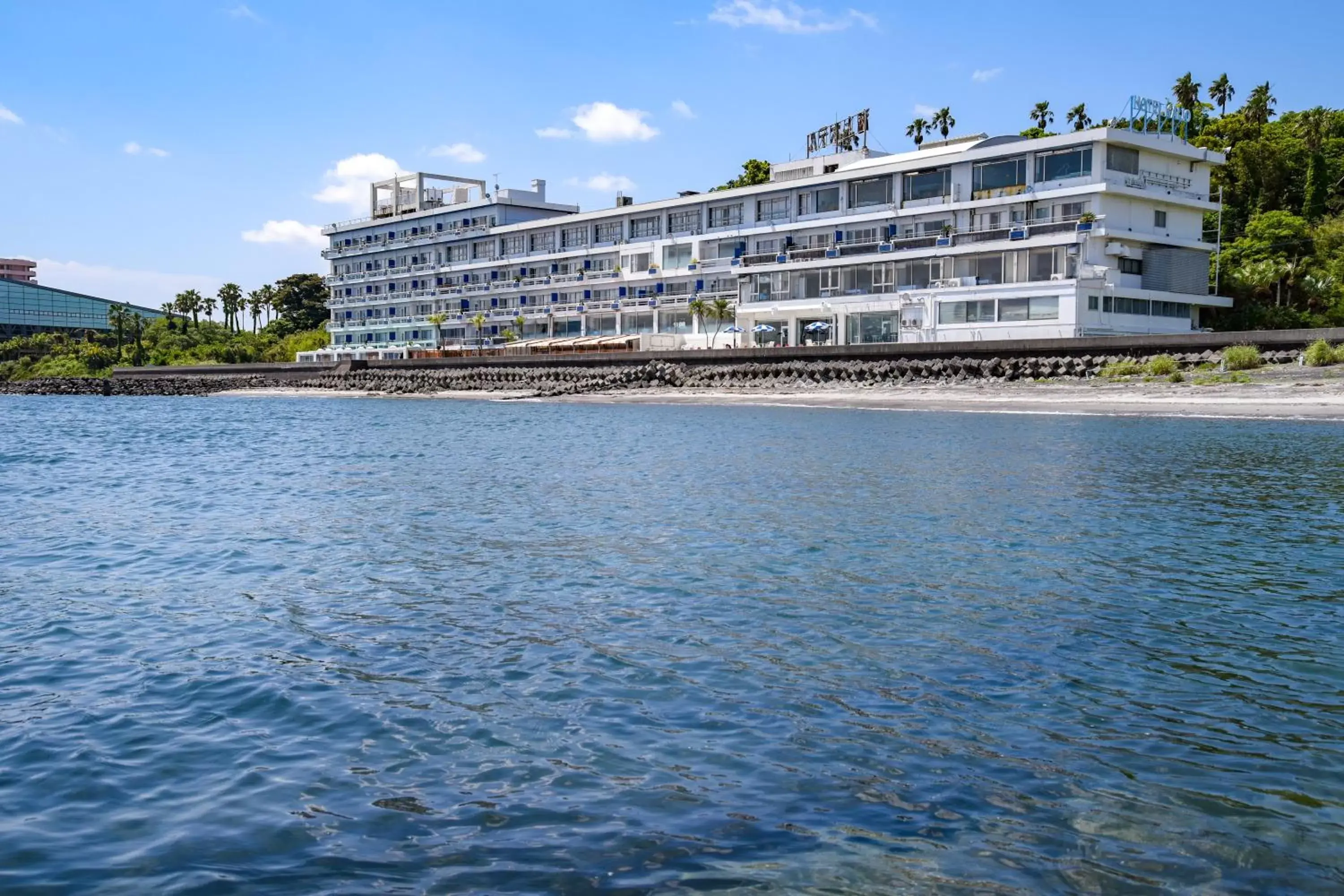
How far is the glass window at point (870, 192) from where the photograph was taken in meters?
76.4

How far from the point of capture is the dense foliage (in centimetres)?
13925

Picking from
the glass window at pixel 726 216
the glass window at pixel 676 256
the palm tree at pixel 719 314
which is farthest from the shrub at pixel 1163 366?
the glass window at pixel 676 256

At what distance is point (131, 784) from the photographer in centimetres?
757

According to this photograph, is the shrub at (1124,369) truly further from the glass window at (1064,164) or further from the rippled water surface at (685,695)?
the rippled water surface at (685,695)

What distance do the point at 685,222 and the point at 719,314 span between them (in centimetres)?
1059

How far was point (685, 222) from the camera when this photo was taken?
93.5 meters

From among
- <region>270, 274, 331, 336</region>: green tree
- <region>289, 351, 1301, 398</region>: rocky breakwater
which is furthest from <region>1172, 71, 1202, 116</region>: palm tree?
<region>270, 274, 331, 336</region>: green tree

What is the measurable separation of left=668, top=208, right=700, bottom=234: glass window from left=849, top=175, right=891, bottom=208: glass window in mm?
16734

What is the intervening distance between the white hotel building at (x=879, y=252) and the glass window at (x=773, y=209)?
177 mm

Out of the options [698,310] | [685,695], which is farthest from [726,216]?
[685,695]

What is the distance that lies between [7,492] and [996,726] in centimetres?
2623

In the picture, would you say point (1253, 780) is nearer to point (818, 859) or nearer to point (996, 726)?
point (996, 726)

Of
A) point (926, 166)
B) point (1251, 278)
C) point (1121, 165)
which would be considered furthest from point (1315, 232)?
point (926, 166)

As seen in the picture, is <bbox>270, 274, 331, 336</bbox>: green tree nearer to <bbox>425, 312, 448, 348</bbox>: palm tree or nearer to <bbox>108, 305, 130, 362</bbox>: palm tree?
<bbox>108, 305, 130, 362</bbox>: palm tree
